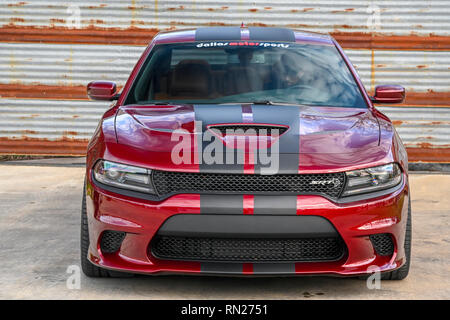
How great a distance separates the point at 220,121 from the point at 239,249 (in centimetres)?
72

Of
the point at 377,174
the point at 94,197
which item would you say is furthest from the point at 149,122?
the point at 377,174

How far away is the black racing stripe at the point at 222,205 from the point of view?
153 inches

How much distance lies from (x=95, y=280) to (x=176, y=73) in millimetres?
1512

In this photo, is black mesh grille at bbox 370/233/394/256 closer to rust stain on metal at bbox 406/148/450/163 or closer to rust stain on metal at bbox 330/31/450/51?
rust stain on metal at bbox 406/148/450/163

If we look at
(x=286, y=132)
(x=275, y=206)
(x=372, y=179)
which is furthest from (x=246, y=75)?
(x=275, y=206)

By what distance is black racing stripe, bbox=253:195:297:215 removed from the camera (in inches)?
153

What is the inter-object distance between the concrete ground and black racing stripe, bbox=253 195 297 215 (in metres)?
0.57

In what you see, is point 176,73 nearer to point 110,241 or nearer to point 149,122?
point 149,122

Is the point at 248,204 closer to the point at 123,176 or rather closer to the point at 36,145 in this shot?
→ the point at 123,176

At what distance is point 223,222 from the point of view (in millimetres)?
3881

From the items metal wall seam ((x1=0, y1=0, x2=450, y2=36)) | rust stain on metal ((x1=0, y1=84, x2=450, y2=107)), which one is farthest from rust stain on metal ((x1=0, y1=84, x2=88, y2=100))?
metal wall seam ((x1=0, y1=0, x2=450, y2=36))

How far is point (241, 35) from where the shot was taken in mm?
5660

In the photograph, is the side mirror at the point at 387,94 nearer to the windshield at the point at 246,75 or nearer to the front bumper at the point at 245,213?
the windshield at the point at 246,75
